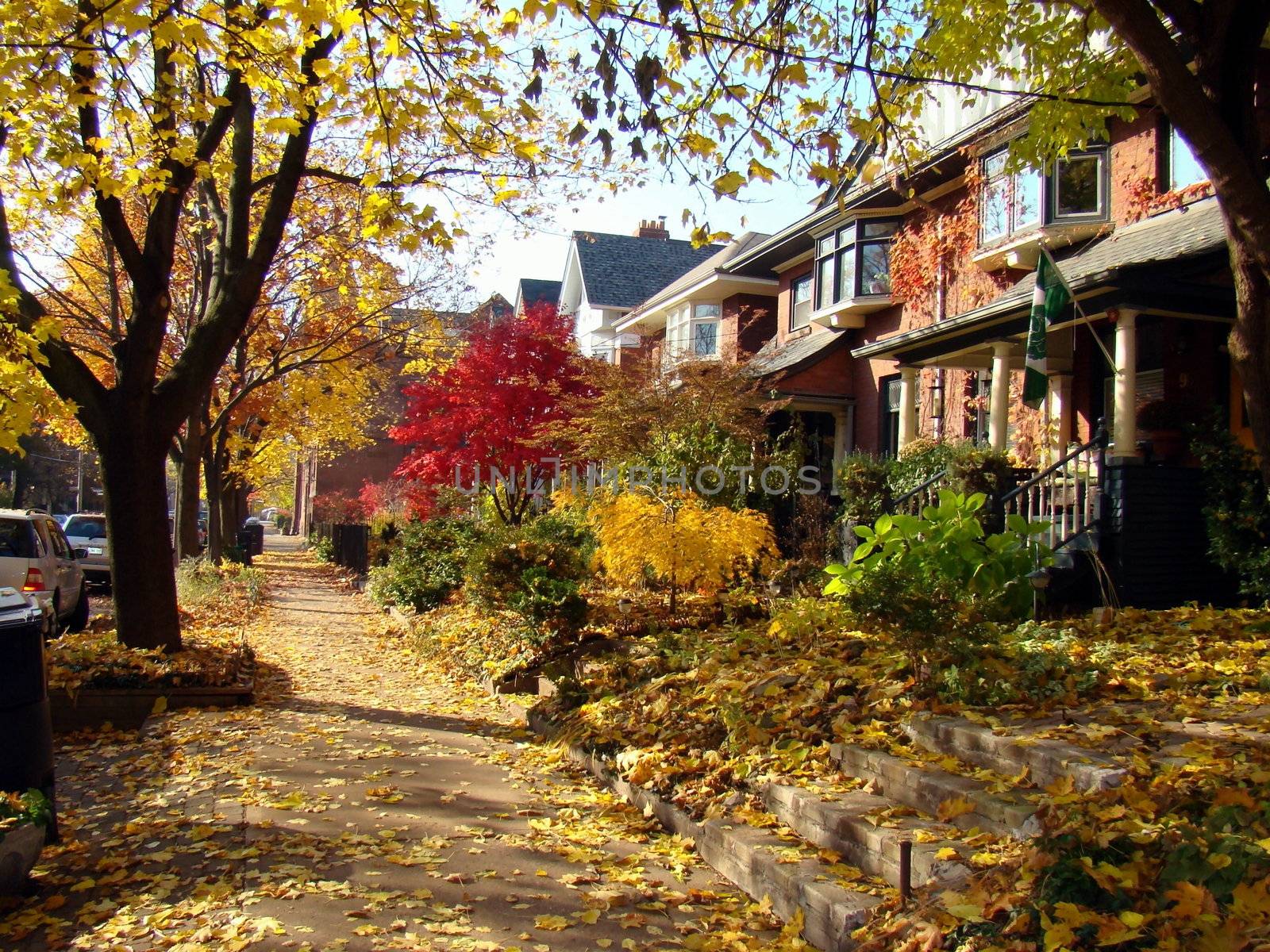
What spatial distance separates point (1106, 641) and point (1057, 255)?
892 cm

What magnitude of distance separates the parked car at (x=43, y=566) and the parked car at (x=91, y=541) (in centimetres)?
522

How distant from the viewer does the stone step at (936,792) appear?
13.9 ft

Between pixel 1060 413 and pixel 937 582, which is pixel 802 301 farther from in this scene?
pixel 937 582

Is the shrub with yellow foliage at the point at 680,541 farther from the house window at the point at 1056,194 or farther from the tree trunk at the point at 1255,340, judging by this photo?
the house window at the point at 1056,194

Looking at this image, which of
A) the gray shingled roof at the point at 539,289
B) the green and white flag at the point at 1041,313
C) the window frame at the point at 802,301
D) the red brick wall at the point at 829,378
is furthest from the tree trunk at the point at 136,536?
the gray shingled roof at the point at 539,289

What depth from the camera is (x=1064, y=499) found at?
10.6 meters

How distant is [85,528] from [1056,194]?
21010 millimetres

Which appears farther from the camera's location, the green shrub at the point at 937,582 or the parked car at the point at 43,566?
the parked car at the point at 43,566

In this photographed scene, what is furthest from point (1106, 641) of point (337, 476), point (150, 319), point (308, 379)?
point (337, 476)

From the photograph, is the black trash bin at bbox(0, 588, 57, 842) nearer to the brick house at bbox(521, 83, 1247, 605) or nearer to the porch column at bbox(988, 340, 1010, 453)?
the brick house at bbox(521, 83, 1247, 605)

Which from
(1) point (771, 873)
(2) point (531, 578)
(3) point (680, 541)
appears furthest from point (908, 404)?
(1) point (771, 873)

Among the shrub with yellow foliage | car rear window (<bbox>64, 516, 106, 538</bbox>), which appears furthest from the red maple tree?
car rear window (<bbox>64, 516, 106, 538</bbox>)

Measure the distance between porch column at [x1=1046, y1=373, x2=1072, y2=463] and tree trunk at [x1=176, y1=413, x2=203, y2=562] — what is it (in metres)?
14.4

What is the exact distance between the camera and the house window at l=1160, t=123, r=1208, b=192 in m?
12.7
